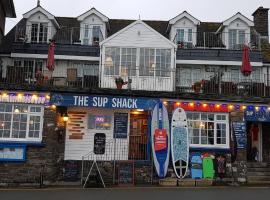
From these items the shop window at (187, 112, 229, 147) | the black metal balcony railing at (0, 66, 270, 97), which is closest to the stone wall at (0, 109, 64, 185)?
the black metal balcony railing at (0, 66, 270, 97)

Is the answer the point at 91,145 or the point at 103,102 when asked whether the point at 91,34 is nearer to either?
the point at 103,102

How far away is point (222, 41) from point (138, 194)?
14652 millimetres

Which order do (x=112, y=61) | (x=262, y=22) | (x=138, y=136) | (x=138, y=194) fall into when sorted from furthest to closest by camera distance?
(x=262, y=22)
(x=112, y=61)
(x=138, y=136)
(x=138, y=194)

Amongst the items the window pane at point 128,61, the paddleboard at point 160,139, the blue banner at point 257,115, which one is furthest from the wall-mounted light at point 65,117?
the blue banner at point 257,115

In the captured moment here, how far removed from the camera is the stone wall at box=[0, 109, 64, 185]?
1659cm

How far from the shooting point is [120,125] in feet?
61.0

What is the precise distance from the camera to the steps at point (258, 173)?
17812 mm

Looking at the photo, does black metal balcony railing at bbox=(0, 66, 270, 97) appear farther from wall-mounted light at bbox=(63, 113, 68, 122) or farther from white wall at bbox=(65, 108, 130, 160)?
wall-mounted light at bbox=(63, 113, 68, 122)

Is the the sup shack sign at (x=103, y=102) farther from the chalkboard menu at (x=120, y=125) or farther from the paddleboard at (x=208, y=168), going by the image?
the paddleboard at (x=208, y=168)

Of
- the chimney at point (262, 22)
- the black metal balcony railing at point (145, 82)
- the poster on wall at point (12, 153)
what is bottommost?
the poster on wall at point (12, 153)

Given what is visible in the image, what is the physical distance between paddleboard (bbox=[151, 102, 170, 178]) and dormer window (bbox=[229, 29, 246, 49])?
9.40 metres

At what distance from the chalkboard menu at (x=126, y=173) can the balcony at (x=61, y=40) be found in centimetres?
871

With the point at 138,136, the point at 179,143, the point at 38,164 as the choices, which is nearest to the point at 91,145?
the point at 138,136

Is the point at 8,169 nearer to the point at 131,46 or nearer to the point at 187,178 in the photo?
the point at 187,178
